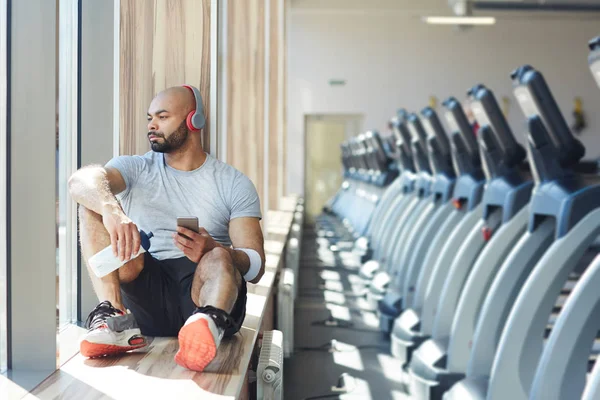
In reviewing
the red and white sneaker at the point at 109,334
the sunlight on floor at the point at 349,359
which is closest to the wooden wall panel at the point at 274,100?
the sunlight on floor at the point at 349,359

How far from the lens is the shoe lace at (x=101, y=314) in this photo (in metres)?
1.91

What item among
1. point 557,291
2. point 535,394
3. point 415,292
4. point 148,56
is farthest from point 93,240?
point 415,292

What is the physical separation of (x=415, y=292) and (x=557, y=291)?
5.90ft

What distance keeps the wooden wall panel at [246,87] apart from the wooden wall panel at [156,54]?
1345 mm

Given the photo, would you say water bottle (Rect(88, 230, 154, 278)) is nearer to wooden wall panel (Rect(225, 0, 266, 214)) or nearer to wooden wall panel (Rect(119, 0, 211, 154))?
wooden wall panel (Rect(119, 0, 211, 154))

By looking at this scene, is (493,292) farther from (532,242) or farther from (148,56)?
(148,56)

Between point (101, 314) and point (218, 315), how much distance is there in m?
0.31

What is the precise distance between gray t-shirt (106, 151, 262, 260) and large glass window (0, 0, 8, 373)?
1.32 feet

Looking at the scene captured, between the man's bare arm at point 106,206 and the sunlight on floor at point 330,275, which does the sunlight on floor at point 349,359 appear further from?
the sunlight on floor at point 330,275

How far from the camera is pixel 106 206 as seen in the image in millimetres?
A: 1880

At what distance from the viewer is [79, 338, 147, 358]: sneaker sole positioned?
1.88m

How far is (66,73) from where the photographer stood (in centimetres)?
265

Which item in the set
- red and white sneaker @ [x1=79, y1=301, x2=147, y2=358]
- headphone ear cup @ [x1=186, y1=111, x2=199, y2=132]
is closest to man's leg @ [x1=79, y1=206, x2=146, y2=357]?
red and white sneaker @ [x1=79, y1=301, x2=147, y2=358]

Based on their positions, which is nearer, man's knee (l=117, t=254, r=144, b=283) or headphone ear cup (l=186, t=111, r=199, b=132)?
man's knee (l=117, t=254, r=144, b=283)
